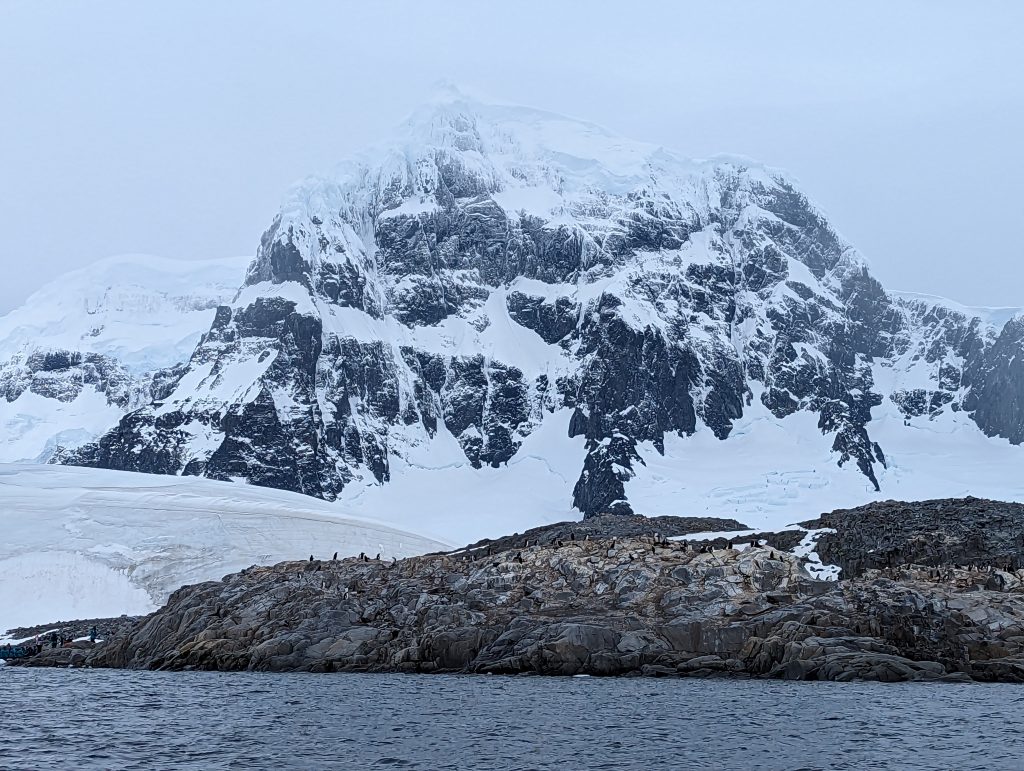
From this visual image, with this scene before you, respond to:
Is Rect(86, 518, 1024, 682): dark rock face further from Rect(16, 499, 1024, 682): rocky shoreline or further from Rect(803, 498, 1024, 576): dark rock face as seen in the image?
Rect(803, 498, 1024, 576): dark rock face

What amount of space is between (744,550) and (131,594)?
77.7 metres

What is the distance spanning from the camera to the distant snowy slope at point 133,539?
149375 mm

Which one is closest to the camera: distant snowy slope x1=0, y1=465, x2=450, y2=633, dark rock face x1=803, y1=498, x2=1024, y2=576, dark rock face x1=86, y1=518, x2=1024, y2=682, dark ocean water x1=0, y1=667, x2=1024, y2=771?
dark ocean water x1=0, y1=667, x2=1024, y2=771

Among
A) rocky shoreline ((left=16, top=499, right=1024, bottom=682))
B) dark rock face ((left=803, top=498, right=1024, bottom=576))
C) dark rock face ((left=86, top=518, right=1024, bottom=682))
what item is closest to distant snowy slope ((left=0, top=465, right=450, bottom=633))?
rocky shoreline ((left=16, top=499, right=1024, bottom=682))

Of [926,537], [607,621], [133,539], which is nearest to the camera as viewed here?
[607,621]

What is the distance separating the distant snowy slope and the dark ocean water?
232 feet

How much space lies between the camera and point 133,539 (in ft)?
523

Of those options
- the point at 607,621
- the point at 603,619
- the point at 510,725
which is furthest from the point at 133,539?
the point at 510,725

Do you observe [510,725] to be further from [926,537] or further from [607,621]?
[926,537]

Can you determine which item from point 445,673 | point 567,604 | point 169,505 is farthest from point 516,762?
point 169,505

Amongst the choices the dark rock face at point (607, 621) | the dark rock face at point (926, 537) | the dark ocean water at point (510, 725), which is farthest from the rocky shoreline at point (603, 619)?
the dark rock face at point (926, 537)

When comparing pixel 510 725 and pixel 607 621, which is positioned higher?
pixel 607 621

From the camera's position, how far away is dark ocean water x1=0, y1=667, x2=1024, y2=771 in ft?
163

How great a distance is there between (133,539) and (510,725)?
11111 centimetres
